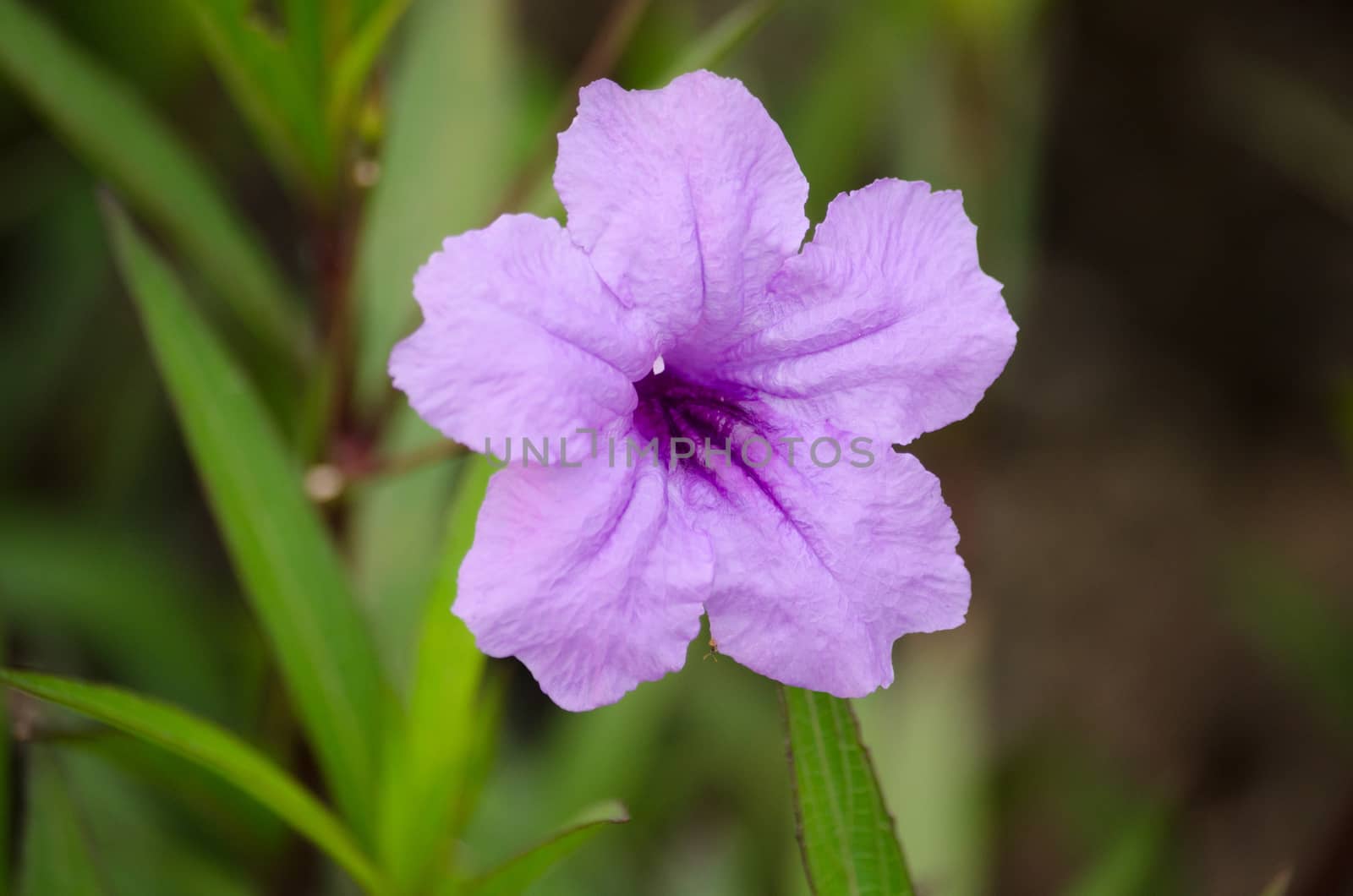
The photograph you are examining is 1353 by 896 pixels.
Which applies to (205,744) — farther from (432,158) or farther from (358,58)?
(432,158)

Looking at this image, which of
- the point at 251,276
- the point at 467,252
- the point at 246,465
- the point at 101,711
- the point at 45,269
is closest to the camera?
the point at 467,252

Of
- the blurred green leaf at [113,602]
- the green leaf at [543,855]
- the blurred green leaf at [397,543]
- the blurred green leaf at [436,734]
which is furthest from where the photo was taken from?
the blurred green leaf at [113,602]

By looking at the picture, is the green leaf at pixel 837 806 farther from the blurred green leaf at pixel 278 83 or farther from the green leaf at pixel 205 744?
the blurred green leaf at pixel 278 83

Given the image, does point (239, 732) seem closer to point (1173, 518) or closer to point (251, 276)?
point (251, 276)

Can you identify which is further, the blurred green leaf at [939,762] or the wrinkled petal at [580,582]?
the blurred green leaf at [939,762]

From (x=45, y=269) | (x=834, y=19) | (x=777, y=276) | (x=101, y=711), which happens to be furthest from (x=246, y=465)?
(x=834, y=19)

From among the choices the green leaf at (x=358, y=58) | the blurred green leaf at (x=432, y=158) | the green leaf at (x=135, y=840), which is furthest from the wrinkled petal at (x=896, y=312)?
the green leaf at (x=135, y=840)

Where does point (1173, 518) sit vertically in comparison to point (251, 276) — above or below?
below
